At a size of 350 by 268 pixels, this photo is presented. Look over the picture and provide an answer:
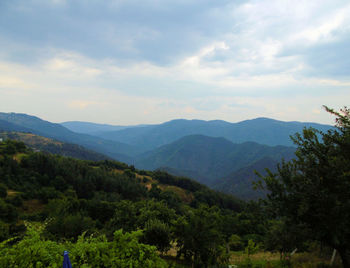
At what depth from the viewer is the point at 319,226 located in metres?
7.96

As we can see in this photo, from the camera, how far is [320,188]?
7871mm

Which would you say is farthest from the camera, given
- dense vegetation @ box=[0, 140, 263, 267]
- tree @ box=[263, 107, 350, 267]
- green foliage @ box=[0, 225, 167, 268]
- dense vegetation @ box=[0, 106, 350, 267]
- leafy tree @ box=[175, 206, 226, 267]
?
dense vegetation @ box=[0, 140, 263, 267]

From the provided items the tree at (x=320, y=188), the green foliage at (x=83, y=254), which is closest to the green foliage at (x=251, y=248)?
the tree at (x=320, y=188)

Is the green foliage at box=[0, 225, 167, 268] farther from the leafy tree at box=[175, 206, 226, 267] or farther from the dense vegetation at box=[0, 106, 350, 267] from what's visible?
the leafy tree at box=[175, 206, 226, 267]

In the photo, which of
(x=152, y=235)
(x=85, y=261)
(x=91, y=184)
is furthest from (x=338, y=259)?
(x=91, y=184)

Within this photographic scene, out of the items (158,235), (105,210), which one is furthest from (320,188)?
(105,210)

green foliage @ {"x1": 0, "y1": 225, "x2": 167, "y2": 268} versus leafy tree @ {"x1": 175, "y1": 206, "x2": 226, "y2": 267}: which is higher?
green foliage @ {"x1": 0, "y1": 225, "x2": 167, "y2": 268}

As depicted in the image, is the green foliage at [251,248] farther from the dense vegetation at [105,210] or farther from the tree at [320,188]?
the tree at [320,188]

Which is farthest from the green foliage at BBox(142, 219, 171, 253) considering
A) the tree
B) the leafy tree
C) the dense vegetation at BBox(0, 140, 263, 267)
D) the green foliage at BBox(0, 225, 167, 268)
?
the tree

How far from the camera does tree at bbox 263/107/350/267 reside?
24.6ft

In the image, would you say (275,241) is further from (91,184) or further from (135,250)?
(91,184)

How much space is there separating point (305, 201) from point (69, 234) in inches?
681

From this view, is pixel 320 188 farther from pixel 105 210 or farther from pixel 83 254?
pixel 105 210

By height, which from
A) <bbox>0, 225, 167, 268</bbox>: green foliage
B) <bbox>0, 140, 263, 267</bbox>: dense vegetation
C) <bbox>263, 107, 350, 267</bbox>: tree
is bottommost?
<bbox>0, 140, 263, 267</bbox>: dense vegetation
